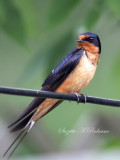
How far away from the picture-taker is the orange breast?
2215mm

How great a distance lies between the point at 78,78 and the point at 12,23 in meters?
0.60

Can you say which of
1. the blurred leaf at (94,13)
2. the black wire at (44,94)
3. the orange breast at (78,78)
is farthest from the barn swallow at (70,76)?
the black wire at (44,94)

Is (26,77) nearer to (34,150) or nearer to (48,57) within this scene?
(48,57)

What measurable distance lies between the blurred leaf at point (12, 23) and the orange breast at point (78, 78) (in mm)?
545

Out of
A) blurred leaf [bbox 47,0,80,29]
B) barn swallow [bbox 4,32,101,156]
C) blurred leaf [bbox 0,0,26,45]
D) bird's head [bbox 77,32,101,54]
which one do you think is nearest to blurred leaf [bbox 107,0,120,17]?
blurred leaf [bbox 47,0,80,29]

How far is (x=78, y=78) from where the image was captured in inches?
87.3

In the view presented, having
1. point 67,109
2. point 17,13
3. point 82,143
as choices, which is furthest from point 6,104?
point 67,109

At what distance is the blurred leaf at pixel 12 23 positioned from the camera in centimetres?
170

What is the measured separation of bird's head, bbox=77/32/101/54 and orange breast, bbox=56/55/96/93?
147 millimetres

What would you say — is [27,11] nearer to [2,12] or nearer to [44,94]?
[2,12]

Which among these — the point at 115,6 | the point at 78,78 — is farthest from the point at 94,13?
the point at 78,78

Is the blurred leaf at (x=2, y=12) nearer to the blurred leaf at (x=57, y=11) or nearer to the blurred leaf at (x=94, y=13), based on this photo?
the blurred leaf at (x=57, y=11)

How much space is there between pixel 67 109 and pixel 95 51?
2.40m

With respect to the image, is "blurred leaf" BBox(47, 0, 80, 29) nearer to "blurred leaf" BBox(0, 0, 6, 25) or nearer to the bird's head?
"blurred leaf" BBox(0, 0, 6, 25)
